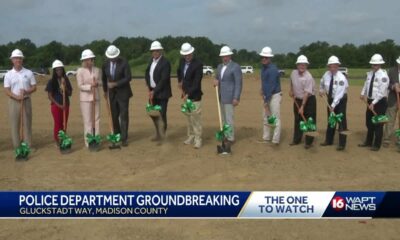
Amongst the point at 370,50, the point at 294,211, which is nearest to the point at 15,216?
the point at 294,211

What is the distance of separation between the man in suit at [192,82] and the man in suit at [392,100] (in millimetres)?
4249

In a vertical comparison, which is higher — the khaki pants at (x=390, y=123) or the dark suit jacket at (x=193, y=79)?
the dark suit jacket at (x=193, y=79)

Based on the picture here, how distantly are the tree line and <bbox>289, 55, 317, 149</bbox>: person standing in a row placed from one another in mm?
56760

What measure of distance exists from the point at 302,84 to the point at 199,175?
3412mm

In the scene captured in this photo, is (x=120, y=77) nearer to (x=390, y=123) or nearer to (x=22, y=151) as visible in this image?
(x=22, y=151)

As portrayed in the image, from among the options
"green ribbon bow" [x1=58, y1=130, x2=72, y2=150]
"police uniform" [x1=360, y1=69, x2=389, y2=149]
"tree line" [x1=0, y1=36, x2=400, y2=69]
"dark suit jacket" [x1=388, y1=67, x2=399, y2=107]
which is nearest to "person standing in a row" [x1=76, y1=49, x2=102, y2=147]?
"green ribbon bow" [x1=58, y1=130, x2=72, y2=150]

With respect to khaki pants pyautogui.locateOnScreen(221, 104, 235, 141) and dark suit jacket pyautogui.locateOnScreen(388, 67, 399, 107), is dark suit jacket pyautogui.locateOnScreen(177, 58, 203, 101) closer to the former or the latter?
khaki pants pyautogui.locateOnScreen(221, 104, 235, 141)

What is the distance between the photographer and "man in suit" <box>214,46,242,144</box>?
423 inches

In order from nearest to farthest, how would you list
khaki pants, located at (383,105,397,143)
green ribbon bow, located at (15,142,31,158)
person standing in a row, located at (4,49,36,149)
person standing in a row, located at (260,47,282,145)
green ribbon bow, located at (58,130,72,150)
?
green ribbon bow, located at (15,142,31,158), person standing in a row, located at (4,49,36,149), green ribbon bow, located at (58,130,72,150), person standing in a row, located at (260,47,282,145), khaki pants, located at (383,105,397,143)

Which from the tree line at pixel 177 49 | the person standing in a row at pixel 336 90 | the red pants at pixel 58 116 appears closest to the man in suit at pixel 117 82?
the red pants at pixel 58 116

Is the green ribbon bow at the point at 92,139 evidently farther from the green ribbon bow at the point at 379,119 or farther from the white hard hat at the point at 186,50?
the green ribbon bow at the point at 379,119

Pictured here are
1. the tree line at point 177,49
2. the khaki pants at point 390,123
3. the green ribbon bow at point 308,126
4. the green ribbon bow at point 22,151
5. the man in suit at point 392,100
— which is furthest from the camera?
the tree line at point 177,49

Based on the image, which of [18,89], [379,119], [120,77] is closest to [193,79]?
[120,77]

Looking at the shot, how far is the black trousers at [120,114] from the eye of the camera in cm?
1096
